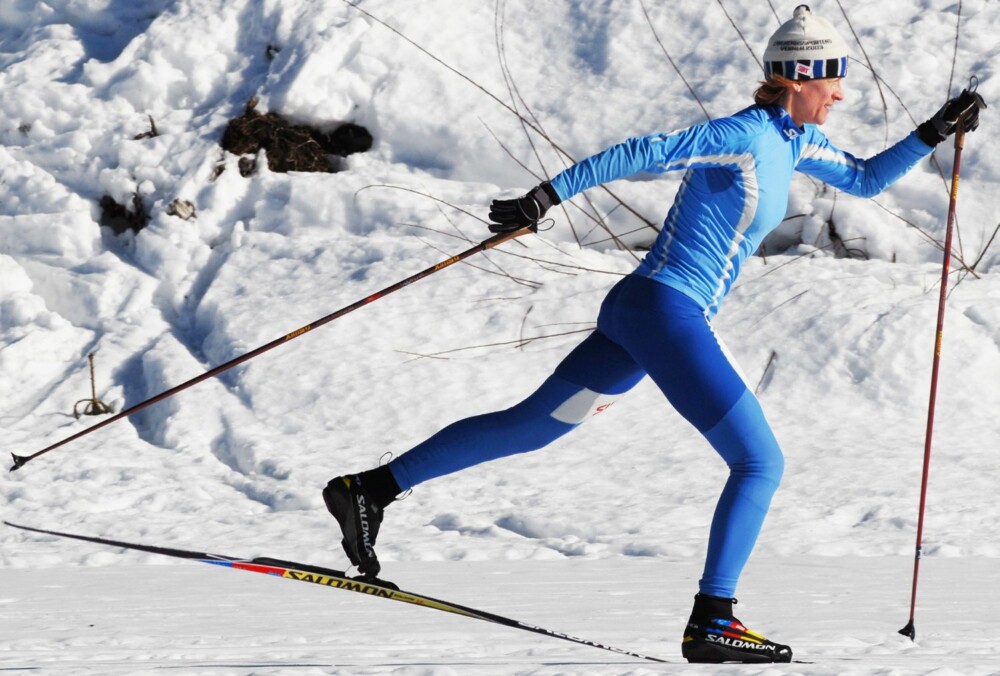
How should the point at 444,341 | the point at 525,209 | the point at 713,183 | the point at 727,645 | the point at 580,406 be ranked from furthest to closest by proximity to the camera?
the point at 444,341, the point at 580,406, the point at 713,183, the point at 525,209, the point at 727,645

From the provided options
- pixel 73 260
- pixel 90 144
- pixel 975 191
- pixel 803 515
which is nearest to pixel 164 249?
pixel 73 260

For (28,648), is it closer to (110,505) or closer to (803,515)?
(110,505)

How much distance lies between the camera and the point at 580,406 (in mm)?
3467

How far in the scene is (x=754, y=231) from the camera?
3.31 m

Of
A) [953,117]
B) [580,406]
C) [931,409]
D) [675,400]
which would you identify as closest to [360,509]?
[580,406]

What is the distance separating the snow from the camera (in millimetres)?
3896

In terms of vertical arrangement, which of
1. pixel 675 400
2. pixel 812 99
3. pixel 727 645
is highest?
pixel 812 99

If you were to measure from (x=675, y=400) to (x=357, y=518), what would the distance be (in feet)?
3.35

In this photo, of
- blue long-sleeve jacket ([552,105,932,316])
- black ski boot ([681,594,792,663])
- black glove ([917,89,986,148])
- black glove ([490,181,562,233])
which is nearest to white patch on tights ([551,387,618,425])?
blue long-sleeve jacket ([552,105,932,316])

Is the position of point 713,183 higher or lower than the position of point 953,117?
lower

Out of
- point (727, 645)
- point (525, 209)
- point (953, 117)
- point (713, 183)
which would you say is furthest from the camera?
point (953, 117)

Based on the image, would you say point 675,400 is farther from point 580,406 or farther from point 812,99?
point 812,99

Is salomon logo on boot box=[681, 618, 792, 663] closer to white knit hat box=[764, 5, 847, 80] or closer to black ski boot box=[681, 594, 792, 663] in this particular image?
black ski boot box=[681, 594, 792, 663]

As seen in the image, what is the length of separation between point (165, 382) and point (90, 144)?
2.51 meters
